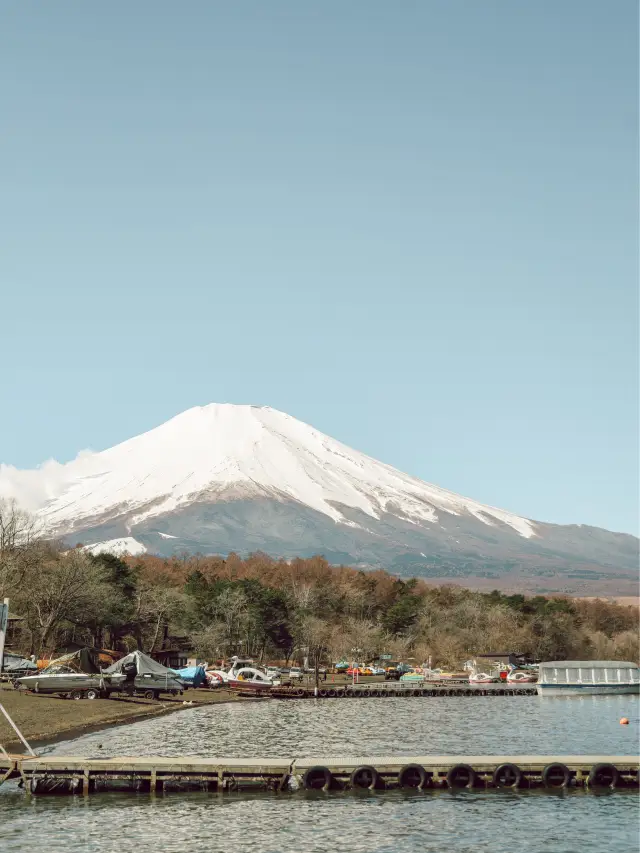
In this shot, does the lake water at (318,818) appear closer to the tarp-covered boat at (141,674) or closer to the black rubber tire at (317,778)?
the black rubber tire at (317,778)

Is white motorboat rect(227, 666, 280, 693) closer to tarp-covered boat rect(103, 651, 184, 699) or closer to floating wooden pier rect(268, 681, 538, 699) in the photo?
floating wooden pier rect(268, 681, 538, 699)

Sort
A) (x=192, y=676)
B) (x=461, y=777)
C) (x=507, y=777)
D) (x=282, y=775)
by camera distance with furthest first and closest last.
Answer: (x=192, y=676), (x=507, y=777), (x=461, y=777), (x=282, y=775)

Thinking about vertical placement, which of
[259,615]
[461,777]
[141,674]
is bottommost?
[461,777]

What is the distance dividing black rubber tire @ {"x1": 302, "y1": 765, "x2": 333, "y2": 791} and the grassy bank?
46.1ft

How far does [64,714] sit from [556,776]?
107 feet

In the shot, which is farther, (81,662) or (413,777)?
(81,662)

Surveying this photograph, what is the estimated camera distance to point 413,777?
36.2 metres

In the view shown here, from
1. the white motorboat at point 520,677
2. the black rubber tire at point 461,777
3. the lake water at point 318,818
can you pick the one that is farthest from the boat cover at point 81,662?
the white motorboat at point 520,677

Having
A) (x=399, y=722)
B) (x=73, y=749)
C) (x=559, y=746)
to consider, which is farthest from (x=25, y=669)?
(x=559, y=746)

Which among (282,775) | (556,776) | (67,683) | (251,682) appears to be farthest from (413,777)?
(251,682)

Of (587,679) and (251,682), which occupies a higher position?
(251,682)

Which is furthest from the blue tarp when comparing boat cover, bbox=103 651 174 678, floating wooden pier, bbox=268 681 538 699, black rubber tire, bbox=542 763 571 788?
black rubber tire, bbox=542 763 571 788

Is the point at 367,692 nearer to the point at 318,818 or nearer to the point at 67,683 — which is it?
the point at 67,683

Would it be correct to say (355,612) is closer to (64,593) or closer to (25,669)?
(64,593)
